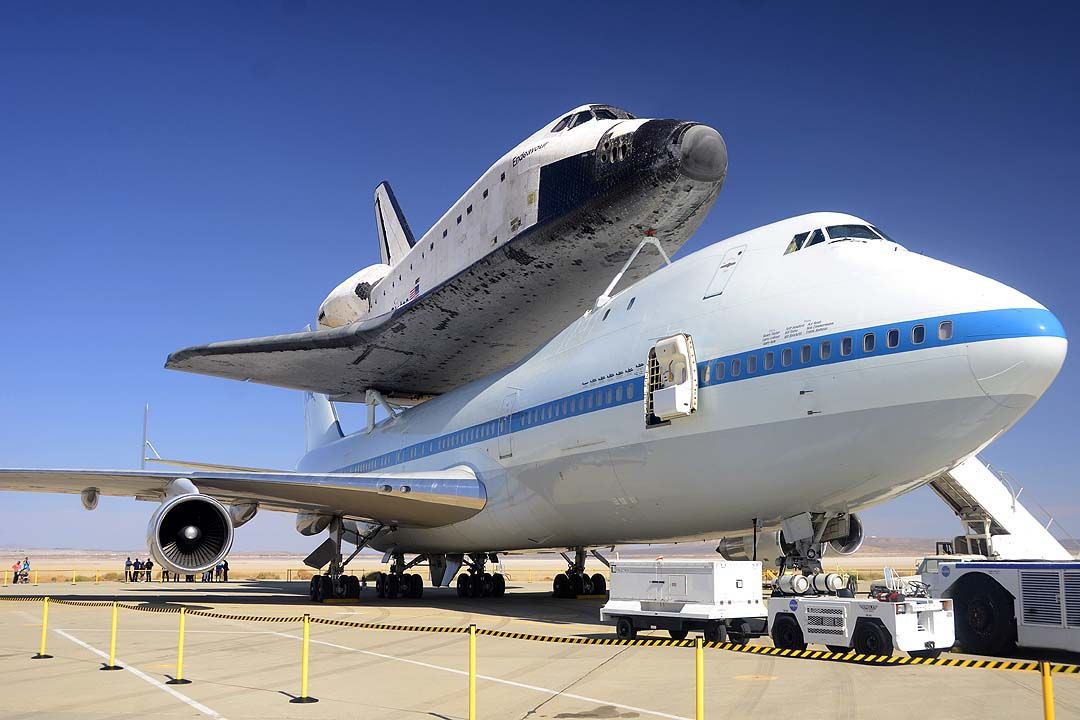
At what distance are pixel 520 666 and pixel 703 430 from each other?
13.7 ft

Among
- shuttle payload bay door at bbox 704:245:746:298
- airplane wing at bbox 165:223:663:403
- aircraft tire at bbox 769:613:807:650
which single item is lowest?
aircraft tire at bbox 769:613:807:650

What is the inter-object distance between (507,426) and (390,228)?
17571mm

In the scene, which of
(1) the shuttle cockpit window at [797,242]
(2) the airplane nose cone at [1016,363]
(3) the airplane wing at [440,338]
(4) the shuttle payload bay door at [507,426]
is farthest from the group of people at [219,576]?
(2) the airplane nose cone at [1016,363]

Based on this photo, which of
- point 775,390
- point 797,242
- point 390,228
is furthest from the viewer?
point 390,228

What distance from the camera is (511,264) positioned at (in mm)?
21578

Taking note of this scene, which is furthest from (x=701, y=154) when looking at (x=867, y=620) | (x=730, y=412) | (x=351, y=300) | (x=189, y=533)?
(x=351, y=300)

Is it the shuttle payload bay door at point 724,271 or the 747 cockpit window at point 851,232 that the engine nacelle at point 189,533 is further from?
the 747 cockpit window at point 851,232

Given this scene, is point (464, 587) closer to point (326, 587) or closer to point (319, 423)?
point (326, 587)

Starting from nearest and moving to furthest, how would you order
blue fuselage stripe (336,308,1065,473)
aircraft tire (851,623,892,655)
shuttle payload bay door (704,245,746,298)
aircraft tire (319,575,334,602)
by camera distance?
aircraft tire (851,623,892,655) < blue fuselage stripe (336,308,1065,473) < shuttle payload bay door (704,245,746,298) < aircraft tire (319,575,334,602)

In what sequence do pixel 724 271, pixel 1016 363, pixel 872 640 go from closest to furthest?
pixel 872 640 < pixel 1016 363 < pixel 724 271

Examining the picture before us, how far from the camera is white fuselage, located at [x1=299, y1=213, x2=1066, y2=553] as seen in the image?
35.7 ft

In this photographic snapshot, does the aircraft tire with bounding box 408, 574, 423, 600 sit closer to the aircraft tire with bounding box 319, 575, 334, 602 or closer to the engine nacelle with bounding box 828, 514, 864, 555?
the aircraft tire with bounding box 319, 575, 334, 602

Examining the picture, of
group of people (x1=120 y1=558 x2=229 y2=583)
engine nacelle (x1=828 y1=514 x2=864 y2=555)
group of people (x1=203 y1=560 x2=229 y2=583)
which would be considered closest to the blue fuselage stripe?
engine nacelle (x1=828 y1=514 x2=864 y2=555)

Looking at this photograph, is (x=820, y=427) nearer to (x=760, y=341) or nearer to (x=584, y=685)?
(x=760, y=341)
